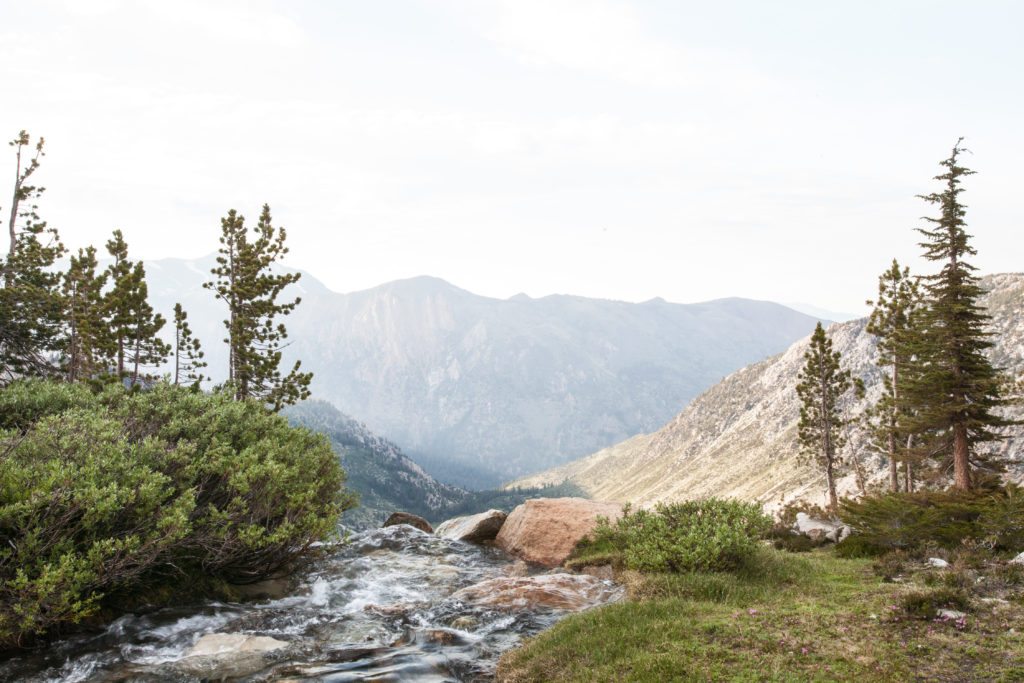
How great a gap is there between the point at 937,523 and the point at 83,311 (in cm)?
4680

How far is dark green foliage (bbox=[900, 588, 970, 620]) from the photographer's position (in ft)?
35.2

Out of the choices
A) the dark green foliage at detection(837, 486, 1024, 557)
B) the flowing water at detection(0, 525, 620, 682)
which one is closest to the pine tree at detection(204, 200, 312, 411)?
the flowing water at detection(0, 525, 620, 682)

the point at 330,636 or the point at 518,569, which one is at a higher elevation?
the point at 330,636

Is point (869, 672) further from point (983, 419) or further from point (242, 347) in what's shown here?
point (242, 347)

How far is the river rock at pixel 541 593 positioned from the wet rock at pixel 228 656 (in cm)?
501

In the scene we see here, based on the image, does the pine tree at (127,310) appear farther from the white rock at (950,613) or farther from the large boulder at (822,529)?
the white rock at (950,613)

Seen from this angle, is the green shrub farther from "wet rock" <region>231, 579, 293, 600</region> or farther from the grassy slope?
"wet rock" <region>231, 579, 293, 600</region>

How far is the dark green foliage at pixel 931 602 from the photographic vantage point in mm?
10719

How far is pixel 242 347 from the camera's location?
42.8m

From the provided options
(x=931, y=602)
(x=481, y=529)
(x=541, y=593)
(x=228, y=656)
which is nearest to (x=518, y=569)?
(x=541, y=593)

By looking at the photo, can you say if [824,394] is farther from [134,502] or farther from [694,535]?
[134,502]

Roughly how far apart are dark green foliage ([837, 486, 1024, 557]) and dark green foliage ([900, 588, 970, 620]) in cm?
632

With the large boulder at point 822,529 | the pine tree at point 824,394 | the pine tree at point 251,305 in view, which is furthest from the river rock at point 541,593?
the pine tree at point 824,394

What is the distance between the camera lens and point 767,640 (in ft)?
32.5
